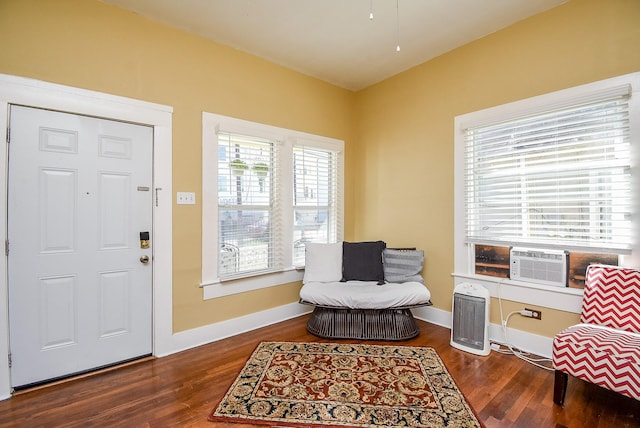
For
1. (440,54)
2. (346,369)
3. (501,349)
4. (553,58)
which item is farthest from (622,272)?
(440,54)

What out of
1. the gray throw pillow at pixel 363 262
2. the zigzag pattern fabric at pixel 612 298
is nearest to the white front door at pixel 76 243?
the gray throw pillow at pixel 363 262

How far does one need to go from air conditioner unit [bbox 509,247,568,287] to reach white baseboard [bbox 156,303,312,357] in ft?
7.57

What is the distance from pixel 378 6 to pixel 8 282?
3.46 meters

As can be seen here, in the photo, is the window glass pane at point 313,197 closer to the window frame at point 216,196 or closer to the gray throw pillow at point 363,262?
the window frame at point 216,196

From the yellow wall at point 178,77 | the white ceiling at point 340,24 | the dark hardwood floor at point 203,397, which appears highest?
the white ceiling at point 340,24

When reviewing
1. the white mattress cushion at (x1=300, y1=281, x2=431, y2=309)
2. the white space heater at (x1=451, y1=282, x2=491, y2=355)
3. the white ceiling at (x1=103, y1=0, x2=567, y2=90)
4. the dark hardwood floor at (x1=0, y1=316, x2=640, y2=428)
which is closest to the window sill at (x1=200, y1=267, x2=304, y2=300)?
the white mattress cushion at (x1=300, y1=281, x2=431, y2=309)

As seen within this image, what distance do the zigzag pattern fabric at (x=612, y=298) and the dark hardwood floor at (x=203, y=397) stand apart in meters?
0.48

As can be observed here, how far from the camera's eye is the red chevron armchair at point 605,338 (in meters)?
1.67

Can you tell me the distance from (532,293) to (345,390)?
1.86 metres

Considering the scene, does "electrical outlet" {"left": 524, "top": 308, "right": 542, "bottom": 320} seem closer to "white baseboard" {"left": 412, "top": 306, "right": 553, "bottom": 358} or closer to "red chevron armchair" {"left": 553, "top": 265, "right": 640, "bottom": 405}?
"white baseboard" {"left": 412, "top": 306, "right": 553, "bottom": 358}

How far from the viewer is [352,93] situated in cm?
420

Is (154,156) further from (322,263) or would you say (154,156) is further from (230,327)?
(322,263)

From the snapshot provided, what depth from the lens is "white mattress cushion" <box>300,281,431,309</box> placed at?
280cm

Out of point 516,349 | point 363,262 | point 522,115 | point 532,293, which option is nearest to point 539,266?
point 532,293
